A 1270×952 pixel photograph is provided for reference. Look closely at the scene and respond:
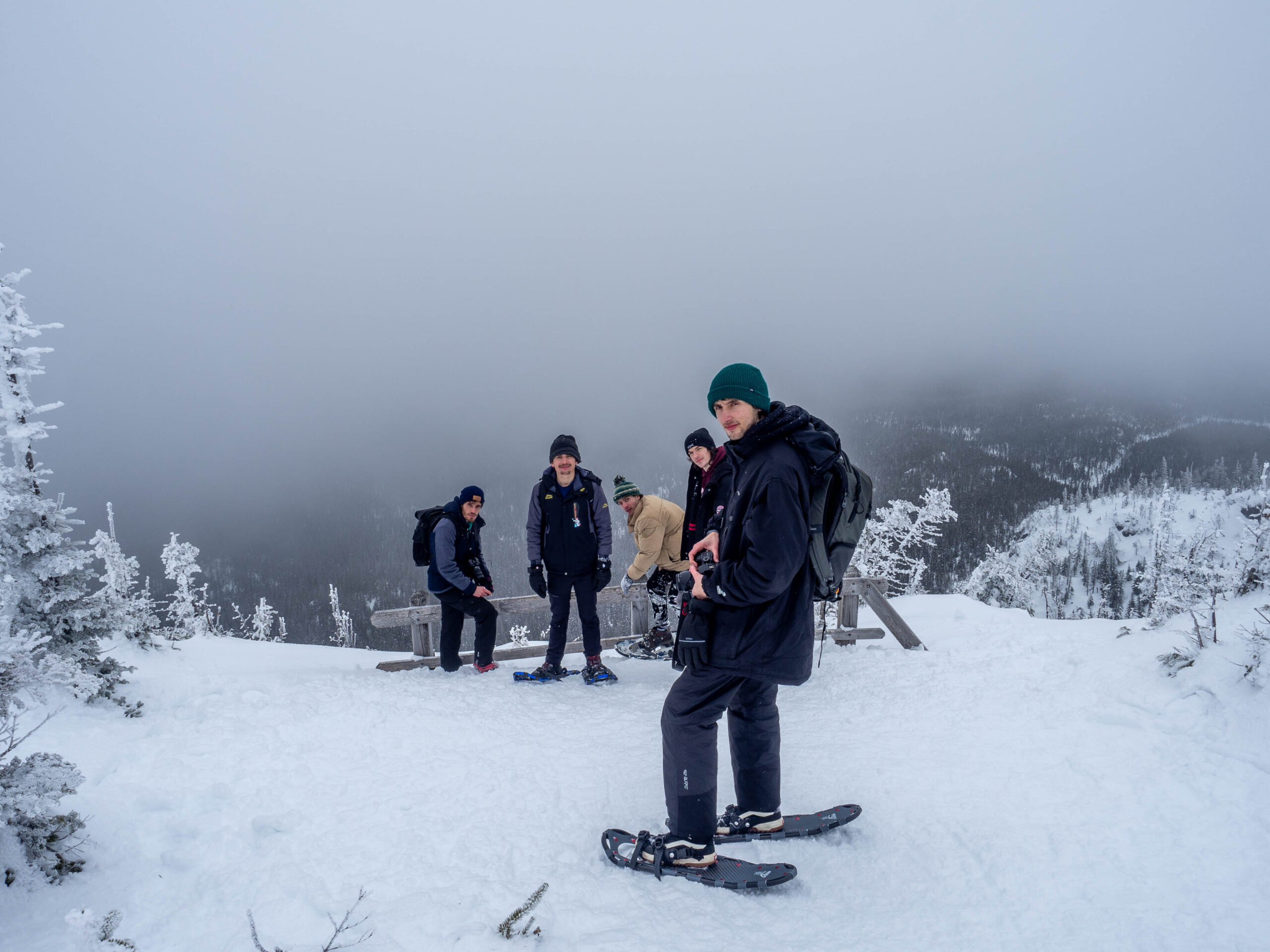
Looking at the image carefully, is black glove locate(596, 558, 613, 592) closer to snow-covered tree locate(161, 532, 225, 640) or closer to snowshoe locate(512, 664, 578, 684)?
snowshoe locate(512, 664, 578, 684)

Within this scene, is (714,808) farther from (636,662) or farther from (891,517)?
(891,517)

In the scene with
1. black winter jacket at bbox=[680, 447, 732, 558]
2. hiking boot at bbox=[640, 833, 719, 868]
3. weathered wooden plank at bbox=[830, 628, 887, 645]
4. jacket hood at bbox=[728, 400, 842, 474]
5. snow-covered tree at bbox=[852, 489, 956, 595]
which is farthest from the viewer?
snow-covered tree at bbox=[852, 489, 956, 595]

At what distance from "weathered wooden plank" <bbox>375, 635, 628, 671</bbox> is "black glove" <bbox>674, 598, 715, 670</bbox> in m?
4.06

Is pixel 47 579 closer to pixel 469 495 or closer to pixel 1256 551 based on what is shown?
pixel 469 495

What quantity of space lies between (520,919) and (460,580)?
14.7ft

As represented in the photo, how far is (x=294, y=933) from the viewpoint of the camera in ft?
8.75

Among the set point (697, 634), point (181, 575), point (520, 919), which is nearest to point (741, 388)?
point (697, 634)

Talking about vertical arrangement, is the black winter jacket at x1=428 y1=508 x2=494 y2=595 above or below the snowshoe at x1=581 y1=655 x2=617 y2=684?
above

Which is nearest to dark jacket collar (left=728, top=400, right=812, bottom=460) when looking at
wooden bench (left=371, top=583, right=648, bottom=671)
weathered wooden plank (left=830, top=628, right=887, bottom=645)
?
wooden bench (left=371, top=583, right=648, bottom=671)

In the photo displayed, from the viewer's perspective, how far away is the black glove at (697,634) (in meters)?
3.11

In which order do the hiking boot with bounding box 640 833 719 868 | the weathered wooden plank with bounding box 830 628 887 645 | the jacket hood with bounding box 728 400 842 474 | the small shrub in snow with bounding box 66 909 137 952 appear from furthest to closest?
the weathered wooden plank with bounding box 830 628 887 645 < the hiking boot with bounding box 640 833 719 868 < the jacket hood with bounding box 728 400 842 474 < the small shrub in snow with bounding box 66 909 137 952

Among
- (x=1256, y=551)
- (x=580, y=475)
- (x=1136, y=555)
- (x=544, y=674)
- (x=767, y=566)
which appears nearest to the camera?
(x=767, y=566)

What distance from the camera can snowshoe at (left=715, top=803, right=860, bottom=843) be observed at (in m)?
3.47

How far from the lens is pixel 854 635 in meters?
7.63
